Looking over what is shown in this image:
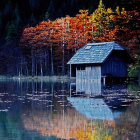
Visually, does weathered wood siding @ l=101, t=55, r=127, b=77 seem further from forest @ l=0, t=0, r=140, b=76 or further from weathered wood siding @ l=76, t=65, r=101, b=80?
forest @ l=0, t=0, r=140, b=76

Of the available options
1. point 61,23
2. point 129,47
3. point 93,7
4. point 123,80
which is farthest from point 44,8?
point 123,80

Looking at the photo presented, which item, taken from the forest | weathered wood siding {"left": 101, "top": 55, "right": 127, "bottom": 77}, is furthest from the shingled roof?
the forest

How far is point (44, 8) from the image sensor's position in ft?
311

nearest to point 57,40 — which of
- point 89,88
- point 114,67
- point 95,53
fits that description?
point 95,53

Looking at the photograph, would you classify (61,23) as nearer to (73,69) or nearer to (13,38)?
(73,69)

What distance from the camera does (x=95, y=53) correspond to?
38281mm

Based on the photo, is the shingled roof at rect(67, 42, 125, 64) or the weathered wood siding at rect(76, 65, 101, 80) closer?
the shingled roof at rect(67, 42, 125, 64)

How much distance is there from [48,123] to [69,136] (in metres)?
1.91

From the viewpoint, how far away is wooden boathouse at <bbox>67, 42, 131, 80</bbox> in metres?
37.7

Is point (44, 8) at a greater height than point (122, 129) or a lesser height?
greater

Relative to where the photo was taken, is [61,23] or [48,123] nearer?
[48,123]

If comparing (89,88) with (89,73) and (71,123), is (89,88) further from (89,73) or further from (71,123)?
(71,123)

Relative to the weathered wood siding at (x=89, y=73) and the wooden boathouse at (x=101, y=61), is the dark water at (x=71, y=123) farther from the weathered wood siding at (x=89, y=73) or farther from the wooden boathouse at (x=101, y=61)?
the weathered wood siding at (x=89, y=73)

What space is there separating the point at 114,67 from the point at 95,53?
3.00 metres
